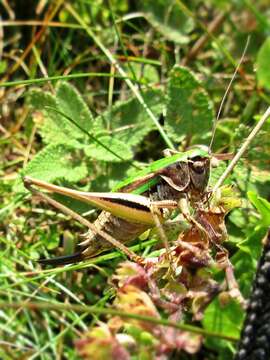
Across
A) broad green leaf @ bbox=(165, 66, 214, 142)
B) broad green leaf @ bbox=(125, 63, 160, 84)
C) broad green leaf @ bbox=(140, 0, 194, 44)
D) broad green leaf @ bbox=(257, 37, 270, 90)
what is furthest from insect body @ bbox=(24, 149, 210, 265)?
broad green leaf @ bbox=(140, 0, 194, 44)

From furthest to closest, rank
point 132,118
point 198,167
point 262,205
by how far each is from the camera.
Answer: point 132,118
point 198,167
point 262,205

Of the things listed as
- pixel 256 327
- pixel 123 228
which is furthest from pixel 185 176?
pixel 256 327

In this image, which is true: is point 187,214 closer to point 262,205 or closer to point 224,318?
point 262,205

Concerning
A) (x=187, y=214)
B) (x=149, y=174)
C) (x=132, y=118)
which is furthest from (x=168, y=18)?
(x=187, y=214)

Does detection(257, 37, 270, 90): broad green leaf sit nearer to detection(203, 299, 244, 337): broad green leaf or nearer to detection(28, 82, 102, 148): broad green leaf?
detection(203, 299, 244, 337): broad green leaf

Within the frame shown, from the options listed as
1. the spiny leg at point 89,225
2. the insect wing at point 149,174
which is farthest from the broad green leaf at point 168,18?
the spiny leg at point 89,225
